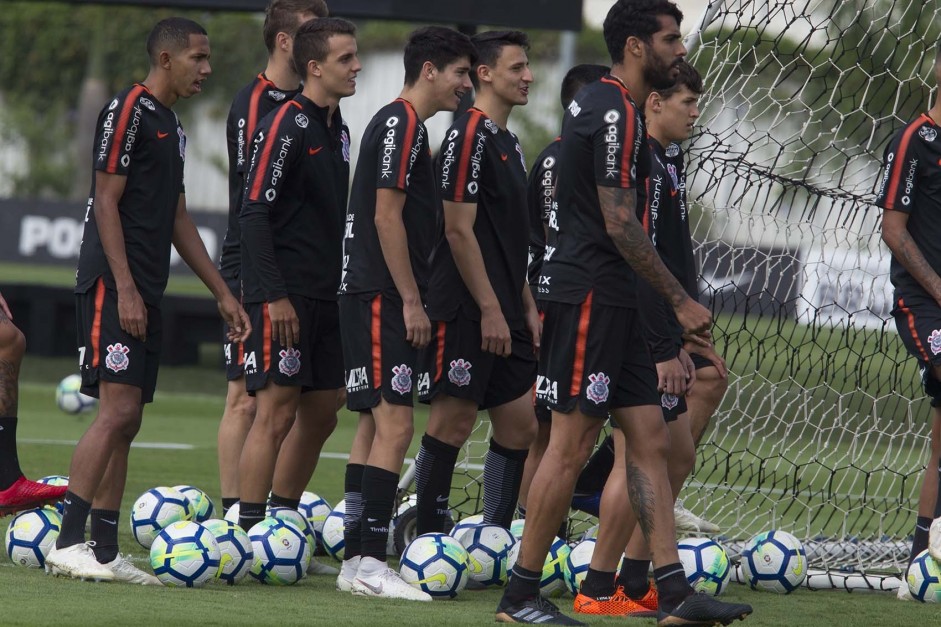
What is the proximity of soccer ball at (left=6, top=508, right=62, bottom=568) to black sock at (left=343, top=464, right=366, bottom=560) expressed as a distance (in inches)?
45.7

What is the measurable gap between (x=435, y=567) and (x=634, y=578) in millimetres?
763

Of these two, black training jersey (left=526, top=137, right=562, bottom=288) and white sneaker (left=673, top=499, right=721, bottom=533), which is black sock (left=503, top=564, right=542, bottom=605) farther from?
white sneaker (left=673, top=499, right=721, bottom=533)

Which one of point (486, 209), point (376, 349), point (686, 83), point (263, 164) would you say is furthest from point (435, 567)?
point (686, 83)

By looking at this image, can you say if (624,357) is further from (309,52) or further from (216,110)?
(216,110)

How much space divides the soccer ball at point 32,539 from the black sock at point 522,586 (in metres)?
1.97

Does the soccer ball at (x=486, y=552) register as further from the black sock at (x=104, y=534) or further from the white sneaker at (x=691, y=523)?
the white sneaker at (x=691, y=523)

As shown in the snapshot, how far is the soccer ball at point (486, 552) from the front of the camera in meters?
5.89

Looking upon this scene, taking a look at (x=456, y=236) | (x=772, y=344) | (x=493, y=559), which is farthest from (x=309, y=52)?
(x=772, y=344)

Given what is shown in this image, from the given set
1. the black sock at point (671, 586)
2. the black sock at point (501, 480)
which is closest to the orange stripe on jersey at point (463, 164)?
the black sock at point (501, 480)

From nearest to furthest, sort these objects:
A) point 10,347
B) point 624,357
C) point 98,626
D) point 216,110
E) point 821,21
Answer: point 98,626 → point 624,357 → point 10,347 → point 821,21 → point 216,110

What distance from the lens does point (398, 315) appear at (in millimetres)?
5645

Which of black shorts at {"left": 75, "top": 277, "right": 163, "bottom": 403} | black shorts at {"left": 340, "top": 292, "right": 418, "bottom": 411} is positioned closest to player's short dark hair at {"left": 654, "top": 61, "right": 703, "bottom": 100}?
black shorts at {"left": 340, "top": 292, "right": 418, "bottom": 411}

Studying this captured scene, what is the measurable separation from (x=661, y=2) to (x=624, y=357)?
4.07 ft

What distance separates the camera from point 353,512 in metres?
5.89
